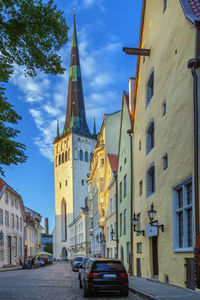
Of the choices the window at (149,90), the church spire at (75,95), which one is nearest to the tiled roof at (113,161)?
the window at (149,90)

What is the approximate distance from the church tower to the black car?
291 ft

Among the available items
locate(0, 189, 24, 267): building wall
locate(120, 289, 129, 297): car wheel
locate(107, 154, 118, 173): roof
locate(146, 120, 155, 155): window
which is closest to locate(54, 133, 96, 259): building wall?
locate(0, 189, 24, 267): building wall

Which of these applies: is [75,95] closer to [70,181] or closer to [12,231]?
[70,181]

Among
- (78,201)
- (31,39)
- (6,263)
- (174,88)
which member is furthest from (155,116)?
(78,201)

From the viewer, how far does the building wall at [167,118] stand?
13906 millimetres

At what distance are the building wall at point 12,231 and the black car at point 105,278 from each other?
118 feet

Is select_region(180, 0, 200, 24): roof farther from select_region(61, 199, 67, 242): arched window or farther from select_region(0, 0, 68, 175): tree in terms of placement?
select_region(61, 199, 67, 242): arched window

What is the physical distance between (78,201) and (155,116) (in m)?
85.3

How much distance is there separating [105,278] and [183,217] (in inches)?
137

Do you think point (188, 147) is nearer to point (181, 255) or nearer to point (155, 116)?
point (181, 255)

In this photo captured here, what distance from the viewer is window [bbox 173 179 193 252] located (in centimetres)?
1362

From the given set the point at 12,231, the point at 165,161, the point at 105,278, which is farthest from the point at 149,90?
the point at 12,231

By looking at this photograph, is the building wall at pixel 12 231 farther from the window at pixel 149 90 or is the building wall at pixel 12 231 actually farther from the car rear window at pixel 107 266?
the car rear window at pixel 107 266

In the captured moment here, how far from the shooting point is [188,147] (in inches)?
528
